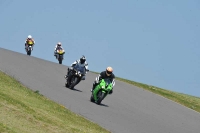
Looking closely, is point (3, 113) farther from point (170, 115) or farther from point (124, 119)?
point (170, 115)

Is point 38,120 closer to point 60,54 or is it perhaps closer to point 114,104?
point 114,104

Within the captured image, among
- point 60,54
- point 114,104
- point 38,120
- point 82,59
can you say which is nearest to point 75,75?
point 82,59

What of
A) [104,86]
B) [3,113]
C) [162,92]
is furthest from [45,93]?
[162,92]

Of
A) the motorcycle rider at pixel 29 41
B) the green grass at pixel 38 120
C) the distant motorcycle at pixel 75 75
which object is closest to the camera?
the green grass at pixel 38 120

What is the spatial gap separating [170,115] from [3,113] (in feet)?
49.0

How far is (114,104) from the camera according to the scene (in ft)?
90.5

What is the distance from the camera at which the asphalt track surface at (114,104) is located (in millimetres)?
21458

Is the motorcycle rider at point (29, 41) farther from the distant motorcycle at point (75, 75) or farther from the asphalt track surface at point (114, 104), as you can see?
the distant motorcycle at point (75, 75)

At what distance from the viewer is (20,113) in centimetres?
1473

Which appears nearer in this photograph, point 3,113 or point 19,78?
point 3,113

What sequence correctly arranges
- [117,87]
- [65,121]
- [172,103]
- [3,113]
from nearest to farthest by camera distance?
1. [3,113]
2. [65,121]
3. [172,103]
4. [117,87]

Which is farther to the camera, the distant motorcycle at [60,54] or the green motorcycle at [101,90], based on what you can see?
the distant motorcycle at [60,54]

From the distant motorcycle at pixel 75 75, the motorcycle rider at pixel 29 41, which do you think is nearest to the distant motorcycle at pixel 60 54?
the motorcycle rider at pixel 29 41

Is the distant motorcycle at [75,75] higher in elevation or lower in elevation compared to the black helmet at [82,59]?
lower
